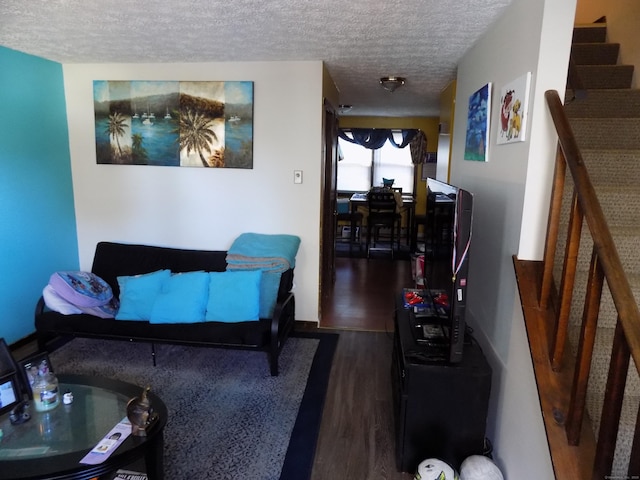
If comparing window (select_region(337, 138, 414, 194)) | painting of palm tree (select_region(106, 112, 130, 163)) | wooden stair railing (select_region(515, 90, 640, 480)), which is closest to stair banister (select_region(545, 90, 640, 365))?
wooden stair railing (select_region(515, 90, 640, 480))

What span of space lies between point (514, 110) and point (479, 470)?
1.62 m

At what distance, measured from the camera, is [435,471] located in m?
1.74

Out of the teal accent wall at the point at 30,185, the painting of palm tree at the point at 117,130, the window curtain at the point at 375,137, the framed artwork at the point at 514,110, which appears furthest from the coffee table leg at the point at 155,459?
the window curtain at the point at 375,137

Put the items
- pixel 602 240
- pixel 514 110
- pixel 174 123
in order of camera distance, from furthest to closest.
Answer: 1. pixel 174 123
2. pixel 514 110
3. pixel 602 240

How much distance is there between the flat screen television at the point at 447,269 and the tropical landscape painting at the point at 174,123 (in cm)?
178

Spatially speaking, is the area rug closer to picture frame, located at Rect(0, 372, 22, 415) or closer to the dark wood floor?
the dark wood floor

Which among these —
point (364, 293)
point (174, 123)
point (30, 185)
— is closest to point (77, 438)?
point (30, 185)

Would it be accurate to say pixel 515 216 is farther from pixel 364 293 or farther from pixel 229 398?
pixel 364 293

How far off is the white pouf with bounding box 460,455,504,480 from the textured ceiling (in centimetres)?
217

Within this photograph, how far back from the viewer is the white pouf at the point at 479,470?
1.76m

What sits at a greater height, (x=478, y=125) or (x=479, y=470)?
(x=478, y=125)

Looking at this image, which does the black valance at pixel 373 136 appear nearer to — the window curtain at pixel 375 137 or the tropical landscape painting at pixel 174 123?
the window curtain at pixel 375 137

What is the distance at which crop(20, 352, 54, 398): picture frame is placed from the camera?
6.21ft

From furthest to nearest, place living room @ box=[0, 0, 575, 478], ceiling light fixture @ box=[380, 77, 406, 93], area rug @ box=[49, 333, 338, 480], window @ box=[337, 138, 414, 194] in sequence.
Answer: window @ box=[337, 138, 414, 194]
ceiling light fixture @ box=[380, 77, 406, 93]
living room @ box=[0, 0, 575, 478]
area rug @ box=[49, 333, 338, 480]
